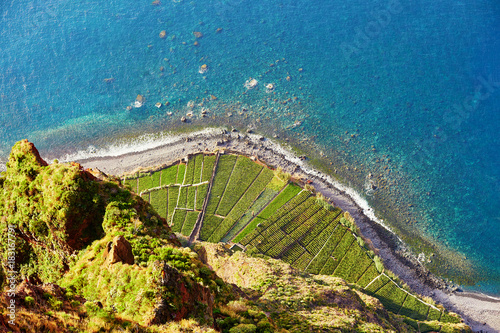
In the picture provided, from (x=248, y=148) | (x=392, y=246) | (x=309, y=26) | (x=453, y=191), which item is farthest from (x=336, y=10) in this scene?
(x=392, y=246)

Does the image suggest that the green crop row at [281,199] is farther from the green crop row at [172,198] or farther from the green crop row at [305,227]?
the green crop row at [172,198]

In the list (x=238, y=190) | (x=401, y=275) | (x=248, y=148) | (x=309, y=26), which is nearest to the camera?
(x=401, y=275)

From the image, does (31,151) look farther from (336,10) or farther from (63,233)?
(336,10)

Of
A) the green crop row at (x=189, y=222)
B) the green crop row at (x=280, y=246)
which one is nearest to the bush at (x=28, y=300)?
the green crop row at (x=189, y=222)

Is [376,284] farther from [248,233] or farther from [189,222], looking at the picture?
[189,222]

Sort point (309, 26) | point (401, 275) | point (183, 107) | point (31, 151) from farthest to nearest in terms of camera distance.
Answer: point (309, 26)
point (183, 107)
point (401, 275)
point (31, 151)

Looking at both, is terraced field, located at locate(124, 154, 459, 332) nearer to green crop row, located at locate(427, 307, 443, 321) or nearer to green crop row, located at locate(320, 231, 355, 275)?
green crop row, located at locate(320, 231, 355, 275)
